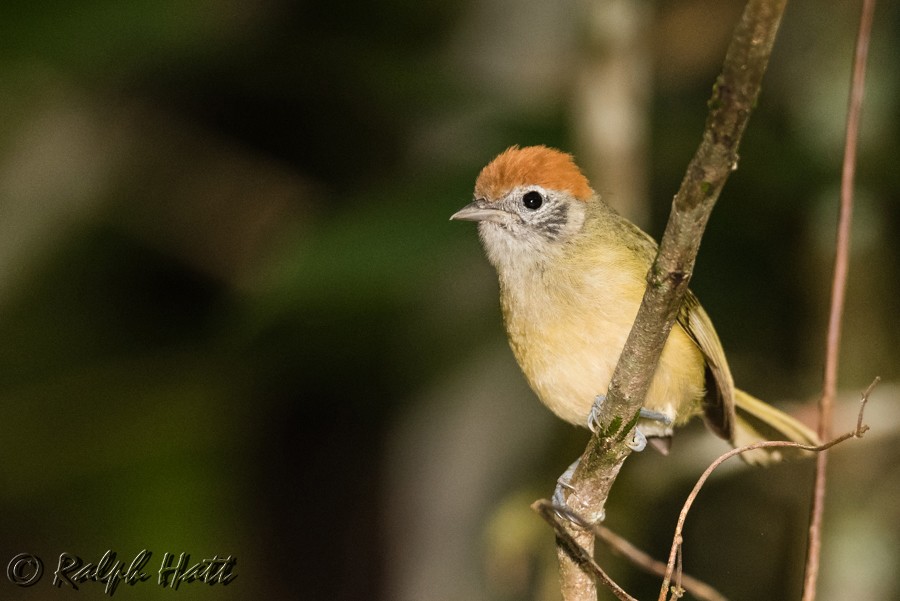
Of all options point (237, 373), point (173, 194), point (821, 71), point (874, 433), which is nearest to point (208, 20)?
point (173, 194)

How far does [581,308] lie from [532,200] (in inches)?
20.3

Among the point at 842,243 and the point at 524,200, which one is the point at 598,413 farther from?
the point at 524,200

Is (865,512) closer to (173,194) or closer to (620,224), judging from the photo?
(620,224)

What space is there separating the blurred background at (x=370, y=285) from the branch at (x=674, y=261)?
1275 millimetres

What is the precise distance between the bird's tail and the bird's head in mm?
805

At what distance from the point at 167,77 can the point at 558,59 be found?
182 centimetres

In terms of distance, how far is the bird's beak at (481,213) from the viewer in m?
3.26

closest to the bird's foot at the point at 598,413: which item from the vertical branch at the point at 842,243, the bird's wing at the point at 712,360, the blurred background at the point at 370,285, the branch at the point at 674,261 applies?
the bird's wing at the point at 712,360

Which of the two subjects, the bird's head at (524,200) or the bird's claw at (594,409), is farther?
the bird's head at (524,200)

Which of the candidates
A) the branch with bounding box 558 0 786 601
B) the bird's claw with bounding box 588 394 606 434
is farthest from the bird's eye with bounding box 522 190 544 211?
the branch with bounding box 558 0 786 601

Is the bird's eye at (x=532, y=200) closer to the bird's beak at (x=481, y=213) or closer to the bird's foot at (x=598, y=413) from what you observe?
the bird's beak at (x=481, y=213)

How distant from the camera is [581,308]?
2869 millimetres

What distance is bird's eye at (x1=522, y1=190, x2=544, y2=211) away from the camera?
3244 millimetres

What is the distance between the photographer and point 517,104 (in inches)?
167
